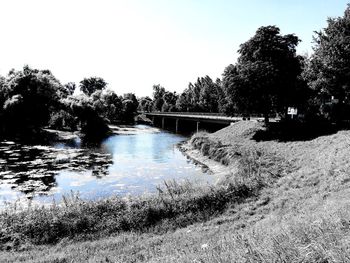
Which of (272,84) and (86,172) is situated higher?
(272,84)

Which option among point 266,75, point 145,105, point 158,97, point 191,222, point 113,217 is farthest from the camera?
point 145,105

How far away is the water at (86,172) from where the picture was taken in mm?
24359

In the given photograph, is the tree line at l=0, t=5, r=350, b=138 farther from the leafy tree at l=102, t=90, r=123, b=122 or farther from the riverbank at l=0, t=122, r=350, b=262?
the leafy tree at l=102, t=90, r=123, b=122

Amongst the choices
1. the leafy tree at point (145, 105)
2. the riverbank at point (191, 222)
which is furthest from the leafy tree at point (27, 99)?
the leafy tree at point (145, 105)

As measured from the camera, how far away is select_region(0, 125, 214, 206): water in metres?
24.4

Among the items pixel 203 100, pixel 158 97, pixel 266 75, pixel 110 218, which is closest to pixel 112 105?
pixel 203 100

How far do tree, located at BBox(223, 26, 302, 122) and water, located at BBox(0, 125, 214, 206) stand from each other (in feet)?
38.5

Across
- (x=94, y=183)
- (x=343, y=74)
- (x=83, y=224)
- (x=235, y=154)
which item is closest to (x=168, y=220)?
(x=83, y=224)

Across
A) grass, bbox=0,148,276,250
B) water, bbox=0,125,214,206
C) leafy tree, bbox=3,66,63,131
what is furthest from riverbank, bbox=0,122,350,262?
leafy tree, bbox=3,66,63,131

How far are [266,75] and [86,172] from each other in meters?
24.6

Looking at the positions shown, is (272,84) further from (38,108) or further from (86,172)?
(38,108)

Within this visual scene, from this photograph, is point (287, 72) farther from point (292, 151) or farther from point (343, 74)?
point (292, 151)

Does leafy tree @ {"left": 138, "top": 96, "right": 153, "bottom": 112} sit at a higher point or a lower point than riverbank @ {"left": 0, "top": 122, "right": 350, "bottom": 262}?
higher

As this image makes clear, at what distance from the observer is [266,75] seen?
1560 inches
